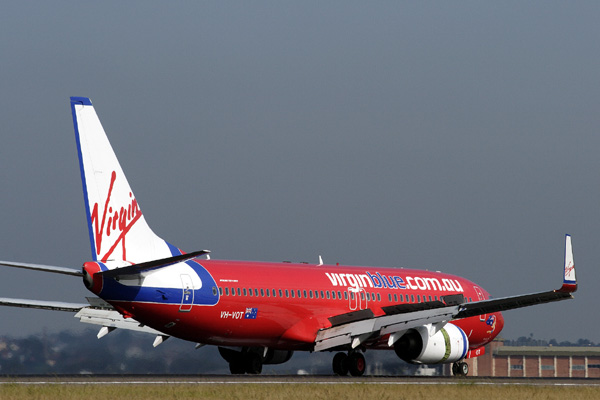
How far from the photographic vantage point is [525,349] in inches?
4134

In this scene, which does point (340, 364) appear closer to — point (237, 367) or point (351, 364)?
point (351, 364)

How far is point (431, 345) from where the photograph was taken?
36.5 metres

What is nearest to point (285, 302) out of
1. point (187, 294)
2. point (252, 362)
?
point (252, 362)

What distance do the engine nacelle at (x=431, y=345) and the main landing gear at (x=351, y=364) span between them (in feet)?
4.47

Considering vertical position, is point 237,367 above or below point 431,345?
below

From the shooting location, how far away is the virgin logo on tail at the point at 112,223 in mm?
29688

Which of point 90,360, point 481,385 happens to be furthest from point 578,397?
point 90,360

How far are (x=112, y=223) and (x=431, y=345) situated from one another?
40.9 ft

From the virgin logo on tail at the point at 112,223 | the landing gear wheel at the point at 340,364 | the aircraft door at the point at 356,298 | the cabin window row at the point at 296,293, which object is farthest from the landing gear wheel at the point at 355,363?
the virgin logo on tail at the point at 112,223

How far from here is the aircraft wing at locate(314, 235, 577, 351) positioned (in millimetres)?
35281

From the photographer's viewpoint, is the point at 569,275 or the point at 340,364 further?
the point at 340,364

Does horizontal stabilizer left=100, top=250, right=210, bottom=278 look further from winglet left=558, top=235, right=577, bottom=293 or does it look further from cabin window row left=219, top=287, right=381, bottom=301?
winglet left=558, top=235, right=577, bottom=293

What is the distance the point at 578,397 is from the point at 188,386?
400 inches

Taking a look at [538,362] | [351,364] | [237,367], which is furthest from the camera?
[538,362]
